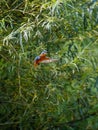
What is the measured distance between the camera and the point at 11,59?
234cm

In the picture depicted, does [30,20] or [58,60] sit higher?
[30,20]

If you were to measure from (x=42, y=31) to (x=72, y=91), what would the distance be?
2.22 feet

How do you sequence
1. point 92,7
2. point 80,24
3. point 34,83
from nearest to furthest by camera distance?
point 92,7, point 80,24, point 34,83

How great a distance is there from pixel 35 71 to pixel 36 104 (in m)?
0.28

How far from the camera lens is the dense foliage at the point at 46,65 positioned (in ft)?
6.73

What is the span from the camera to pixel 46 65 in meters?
2.45

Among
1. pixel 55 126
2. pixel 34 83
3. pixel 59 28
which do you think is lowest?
pixel 55 126

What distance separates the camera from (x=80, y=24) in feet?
6.84

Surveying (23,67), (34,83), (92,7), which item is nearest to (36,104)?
(34,83)

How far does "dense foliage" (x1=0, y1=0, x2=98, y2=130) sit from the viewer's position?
205 centimetres

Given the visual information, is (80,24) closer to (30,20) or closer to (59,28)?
(59,28)

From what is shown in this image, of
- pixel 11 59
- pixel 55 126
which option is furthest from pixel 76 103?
pixel 11 59

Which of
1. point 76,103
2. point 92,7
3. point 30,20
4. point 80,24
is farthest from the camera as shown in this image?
point 76,103

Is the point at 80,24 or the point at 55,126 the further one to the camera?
the point at 55,126
